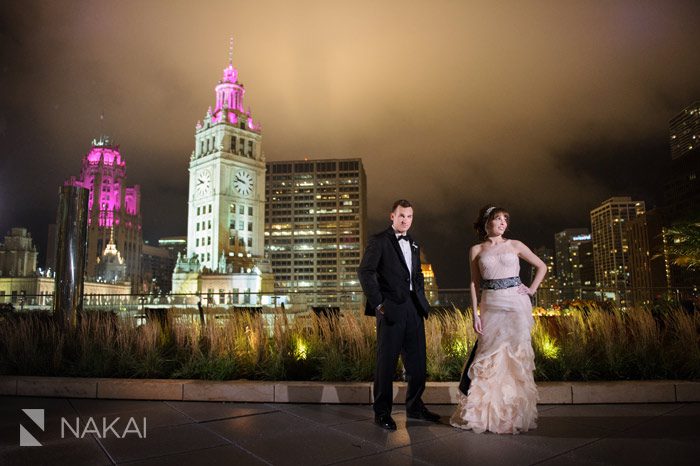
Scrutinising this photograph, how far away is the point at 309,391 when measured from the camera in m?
6.36

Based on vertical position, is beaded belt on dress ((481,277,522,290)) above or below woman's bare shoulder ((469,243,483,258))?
below

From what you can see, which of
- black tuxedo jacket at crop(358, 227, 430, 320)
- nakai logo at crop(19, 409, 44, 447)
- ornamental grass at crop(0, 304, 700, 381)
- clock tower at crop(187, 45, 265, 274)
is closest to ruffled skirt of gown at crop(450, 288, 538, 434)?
black tuxedo jacket at crop(358, 227, 430, 320)

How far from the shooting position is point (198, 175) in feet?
345

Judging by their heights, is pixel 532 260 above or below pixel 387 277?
above

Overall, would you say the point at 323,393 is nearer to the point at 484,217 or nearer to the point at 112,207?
the point at 484,217

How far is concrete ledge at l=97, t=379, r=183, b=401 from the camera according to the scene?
21.3 feet

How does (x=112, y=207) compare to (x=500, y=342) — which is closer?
(x=500, y=342)

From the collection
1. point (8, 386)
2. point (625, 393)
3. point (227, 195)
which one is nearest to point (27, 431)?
point (8, 386)

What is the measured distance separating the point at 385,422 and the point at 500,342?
1.48 m

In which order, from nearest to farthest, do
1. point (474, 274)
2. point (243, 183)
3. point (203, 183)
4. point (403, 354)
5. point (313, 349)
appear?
point (403, 354)
point (474, 274)
point (313, 349)
point (203, 183)
point (243, 183)

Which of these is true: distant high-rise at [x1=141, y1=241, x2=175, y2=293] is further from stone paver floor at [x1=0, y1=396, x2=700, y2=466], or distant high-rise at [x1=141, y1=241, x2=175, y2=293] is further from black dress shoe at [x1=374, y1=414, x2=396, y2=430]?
black dress shoe at [x1=374, y1=414, x2=396, y2=430]

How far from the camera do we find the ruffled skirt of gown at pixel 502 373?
16.0 feet

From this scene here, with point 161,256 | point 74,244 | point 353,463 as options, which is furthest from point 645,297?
point 161,256

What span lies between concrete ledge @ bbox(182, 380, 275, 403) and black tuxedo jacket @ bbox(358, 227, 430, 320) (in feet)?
6.40
